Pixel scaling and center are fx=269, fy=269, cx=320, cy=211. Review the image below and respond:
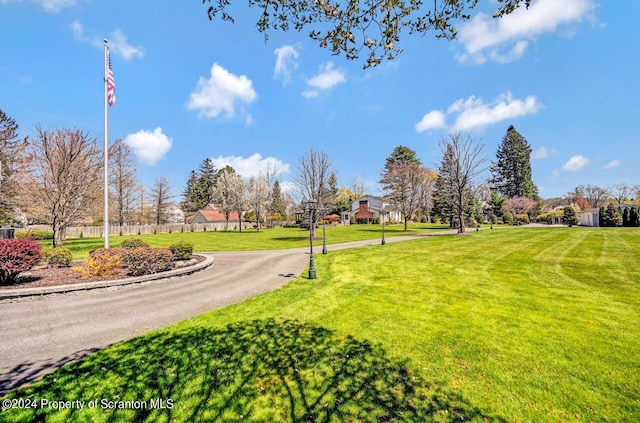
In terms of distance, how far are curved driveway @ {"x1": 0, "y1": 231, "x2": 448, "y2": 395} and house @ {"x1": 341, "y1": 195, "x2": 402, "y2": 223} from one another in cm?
4865

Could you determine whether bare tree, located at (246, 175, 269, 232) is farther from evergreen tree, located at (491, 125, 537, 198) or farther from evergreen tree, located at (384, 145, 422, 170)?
evergreen tree, located at (491, 125, 537, 198)

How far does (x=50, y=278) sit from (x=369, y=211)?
2147 inches

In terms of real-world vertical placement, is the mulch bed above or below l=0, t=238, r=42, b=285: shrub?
below

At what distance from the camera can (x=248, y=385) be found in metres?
4.25

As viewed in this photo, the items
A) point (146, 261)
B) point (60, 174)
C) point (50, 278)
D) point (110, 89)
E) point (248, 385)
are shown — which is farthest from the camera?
point (60, 174)

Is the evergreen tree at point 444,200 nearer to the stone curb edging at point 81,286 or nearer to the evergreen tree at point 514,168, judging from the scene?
the evergreen tree at point 514,168

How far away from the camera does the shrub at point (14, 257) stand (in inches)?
365

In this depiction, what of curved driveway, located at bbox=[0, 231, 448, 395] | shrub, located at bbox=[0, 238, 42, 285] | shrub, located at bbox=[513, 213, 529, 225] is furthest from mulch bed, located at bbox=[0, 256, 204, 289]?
shrub, located at bbox=[513, 213, 529, 225]

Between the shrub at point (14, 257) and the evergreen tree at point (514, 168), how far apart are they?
77608 mm

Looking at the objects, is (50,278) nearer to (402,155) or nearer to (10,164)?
(10,164)

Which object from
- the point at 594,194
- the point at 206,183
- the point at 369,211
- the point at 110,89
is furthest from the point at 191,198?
the point at 594,194

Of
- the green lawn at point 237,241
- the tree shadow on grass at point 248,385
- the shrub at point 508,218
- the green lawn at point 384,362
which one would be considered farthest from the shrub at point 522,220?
the tree shadow on grass at point 248,385

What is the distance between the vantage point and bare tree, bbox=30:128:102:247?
58.0 ft

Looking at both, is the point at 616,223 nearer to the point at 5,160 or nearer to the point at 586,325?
the point at 586,325
